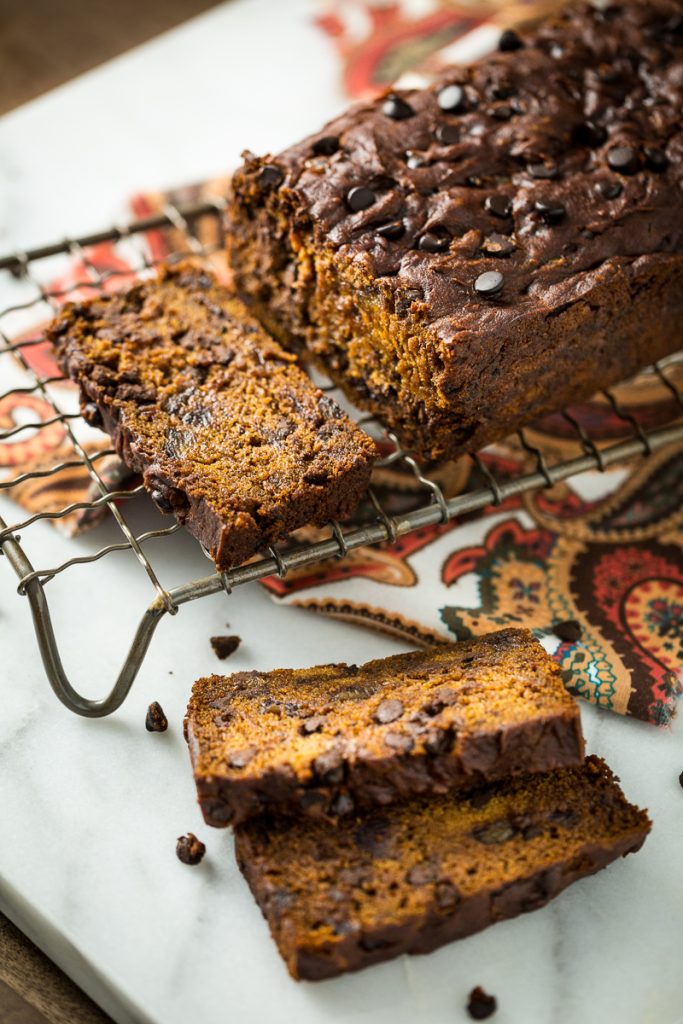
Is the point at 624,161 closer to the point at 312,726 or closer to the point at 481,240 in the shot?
the point at 481,240

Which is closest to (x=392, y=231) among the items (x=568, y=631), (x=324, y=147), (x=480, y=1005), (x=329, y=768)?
(x=324, y=147)

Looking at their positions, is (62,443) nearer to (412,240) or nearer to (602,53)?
(412,240)

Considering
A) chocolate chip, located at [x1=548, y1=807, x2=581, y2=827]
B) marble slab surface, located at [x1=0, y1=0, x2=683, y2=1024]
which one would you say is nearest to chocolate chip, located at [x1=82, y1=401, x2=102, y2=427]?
marble slab surface, located at [x1=0, y1=0, x2=683, y2=1024]

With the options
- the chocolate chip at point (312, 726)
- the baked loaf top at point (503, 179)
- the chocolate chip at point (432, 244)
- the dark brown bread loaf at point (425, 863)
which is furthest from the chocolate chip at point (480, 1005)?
the chocolate chip at point (432, 244)

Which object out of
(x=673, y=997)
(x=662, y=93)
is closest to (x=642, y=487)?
(x=662, y=93)

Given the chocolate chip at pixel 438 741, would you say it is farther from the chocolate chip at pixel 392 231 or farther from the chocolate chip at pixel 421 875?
the chocolate chip at pixel 392 231

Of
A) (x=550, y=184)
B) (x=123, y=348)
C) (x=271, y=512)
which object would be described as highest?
(x=123, y=348)
